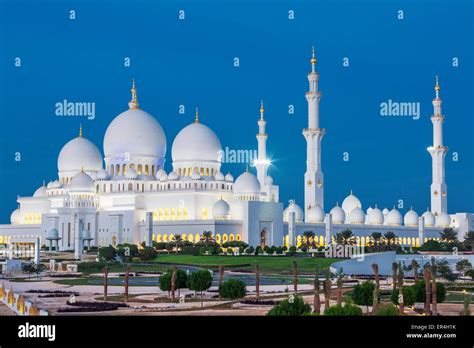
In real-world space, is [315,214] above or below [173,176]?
below

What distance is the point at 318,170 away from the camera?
72625 millimetres

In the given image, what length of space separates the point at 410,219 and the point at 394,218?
67.2 inches

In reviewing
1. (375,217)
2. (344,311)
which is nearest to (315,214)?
(375,217)

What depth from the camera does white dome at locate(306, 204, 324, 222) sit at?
72.3 m

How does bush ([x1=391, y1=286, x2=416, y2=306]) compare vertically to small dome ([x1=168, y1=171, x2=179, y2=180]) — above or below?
below

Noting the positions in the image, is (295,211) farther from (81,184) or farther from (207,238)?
(81,184)

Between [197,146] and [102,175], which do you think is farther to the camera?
[102,175]

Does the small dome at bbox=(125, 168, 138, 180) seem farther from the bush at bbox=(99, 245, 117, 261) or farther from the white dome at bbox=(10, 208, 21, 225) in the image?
the bush at bbox=(99, 245, 117, 261)

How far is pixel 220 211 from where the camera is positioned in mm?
66812

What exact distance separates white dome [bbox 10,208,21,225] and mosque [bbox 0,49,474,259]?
2524 mm

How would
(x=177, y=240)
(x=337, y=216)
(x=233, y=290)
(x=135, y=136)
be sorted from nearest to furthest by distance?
(x=233, y=290), (x=177, y=240), (x=135, y=136), (x=337, y=216)

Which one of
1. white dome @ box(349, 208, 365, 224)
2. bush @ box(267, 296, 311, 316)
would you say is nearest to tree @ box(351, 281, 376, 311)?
bush @ box(267, 296, 311, 316)
